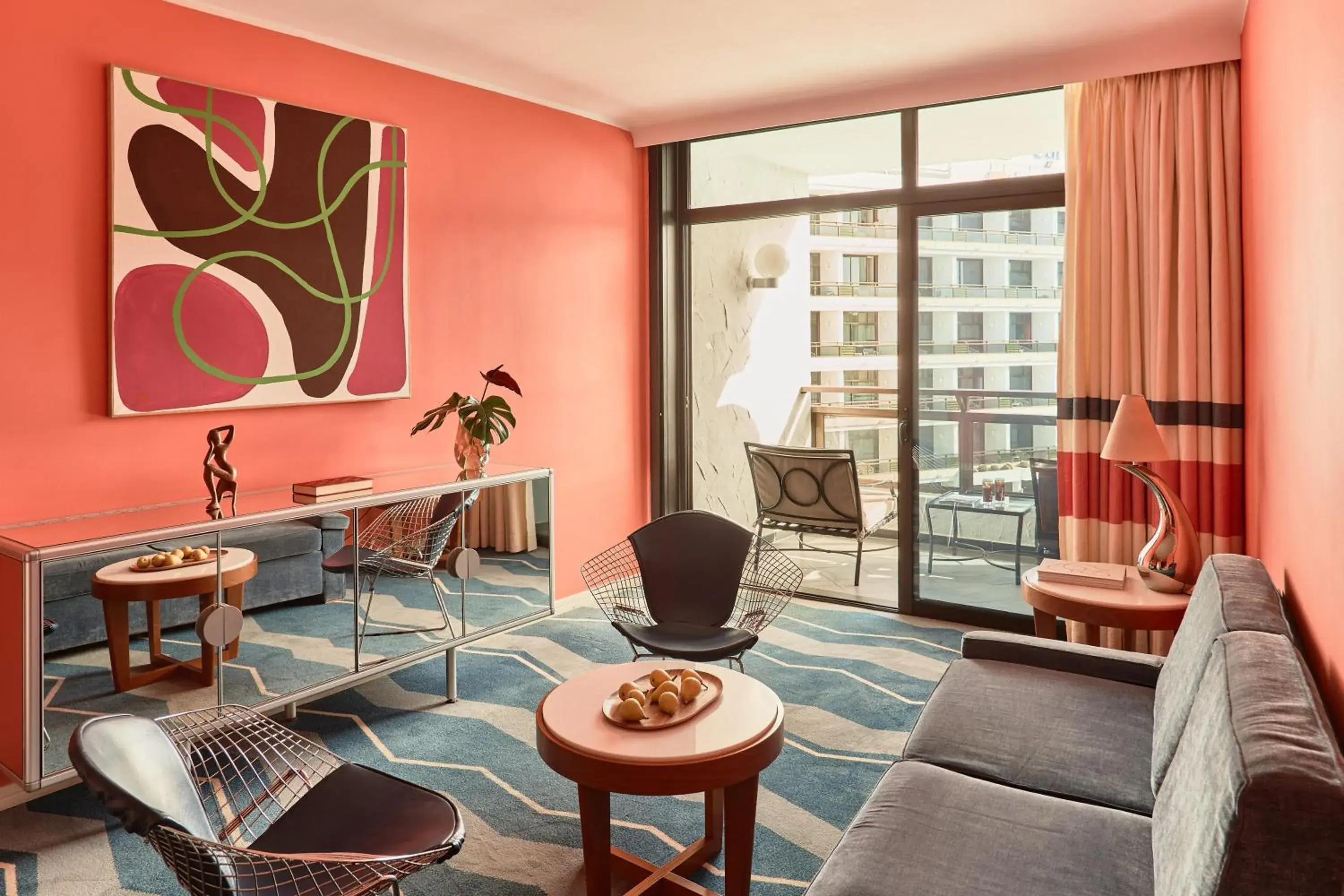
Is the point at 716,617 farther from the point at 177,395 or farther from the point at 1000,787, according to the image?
the point at 177,395

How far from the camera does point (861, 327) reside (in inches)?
191

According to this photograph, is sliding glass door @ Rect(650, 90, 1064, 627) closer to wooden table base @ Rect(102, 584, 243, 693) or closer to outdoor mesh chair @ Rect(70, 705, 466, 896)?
wooden table base @ Rect(102, 584, 243, 693)

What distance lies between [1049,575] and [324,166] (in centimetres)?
315

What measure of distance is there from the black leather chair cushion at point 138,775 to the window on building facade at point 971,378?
3.67m

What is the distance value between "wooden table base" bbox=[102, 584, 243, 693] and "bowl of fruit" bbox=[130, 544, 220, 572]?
0.10m

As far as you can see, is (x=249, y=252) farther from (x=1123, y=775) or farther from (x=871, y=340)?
(x=1123, y=775)

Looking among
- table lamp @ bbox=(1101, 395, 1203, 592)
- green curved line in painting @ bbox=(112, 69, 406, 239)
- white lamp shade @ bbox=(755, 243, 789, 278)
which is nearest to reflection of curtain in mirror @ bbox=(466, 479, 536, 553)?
green curved line in painting @ bbox=(112, 69, 406, 239)

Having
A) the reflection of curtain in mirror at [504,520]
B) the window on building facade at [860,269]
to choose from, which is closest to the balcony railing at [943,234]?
the window on building facade at [860,269]

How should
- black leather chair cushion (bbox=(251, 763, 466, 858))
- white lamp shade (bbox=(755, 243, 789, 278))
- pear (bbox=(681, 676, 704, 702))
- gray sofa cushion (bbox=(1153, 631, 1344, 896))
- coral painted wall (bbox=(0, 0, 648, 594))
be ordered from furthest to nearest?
white lamp shade (bbox=(755, 243, 789, 278)) < coral painted wall (bbox=(0, 0, 648, 594)) < pear (bbox=(681, 676, 704, 702)) < black leather chair cushion (bbox=(251, 763, 466, 858)) < gray sofa cushion (bbox=(1153, 631, 1344, 896))

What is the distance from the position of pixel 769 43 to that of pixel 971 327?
1635 mm

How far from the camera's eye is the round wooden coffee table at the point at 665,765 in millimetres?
2059

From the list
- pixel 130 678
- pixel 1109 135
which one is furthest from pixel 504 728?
pixel 1109 135

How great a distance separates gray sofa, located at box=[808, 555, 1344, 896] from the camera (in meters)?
1.19

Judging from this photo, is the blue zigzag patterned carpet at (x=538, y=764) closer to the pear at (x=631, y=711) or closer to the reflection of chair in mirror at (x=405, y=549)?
the reflection of chair in mirror at (x=405, y=549)
